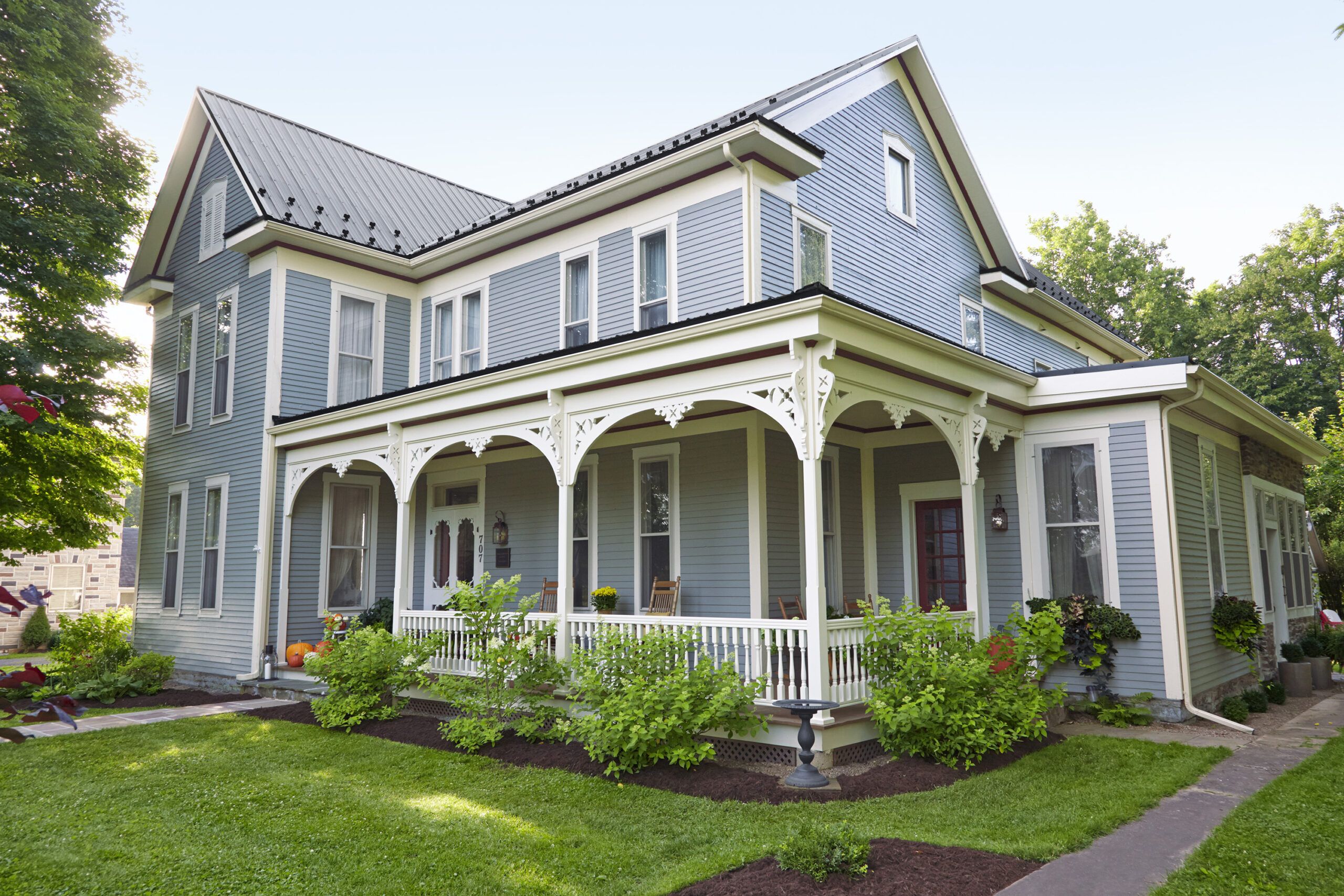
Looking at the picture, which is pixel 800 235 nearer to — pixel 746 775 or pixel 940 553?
pixel 940 553

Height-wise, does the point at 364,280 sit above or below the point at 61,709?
above

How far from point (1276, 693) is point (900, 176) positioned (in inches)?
344

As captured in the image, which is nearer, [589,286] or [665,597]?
[665,597]

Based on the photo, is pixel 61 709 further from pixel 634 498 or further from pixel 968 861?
pixel 634 498


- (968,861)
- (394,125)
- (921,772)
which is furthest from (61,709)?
(394,125)

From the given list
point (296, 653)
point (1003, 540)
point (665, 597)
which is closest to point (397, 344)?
point (296, 653)

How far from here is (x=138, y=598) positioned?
15.6m

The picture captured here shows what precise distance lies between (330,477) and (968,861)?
1120cm

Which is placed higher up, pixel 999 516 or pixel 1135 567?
pixel 999 516

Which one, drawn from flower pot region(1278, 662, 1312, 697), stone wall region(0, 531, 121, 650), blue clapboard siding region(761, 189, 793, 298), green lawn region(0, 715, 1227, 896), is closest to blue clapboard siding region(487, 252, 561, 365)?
blue clapboard siding region(761, 189, 793, 298)

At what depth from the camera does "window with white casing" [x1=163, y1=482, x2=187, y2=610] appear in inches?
581

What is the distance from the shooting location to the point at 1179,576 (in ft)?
31.1

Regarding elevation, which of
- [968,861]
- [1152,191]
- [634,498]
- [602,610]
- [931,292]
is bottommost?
[968,861]

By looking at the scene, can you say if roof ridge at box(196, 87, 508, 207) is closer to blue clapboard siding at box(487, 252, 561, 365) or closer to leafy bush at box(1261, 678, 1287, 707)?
blue clapboard siding at box(487, 252, 561, 365)
